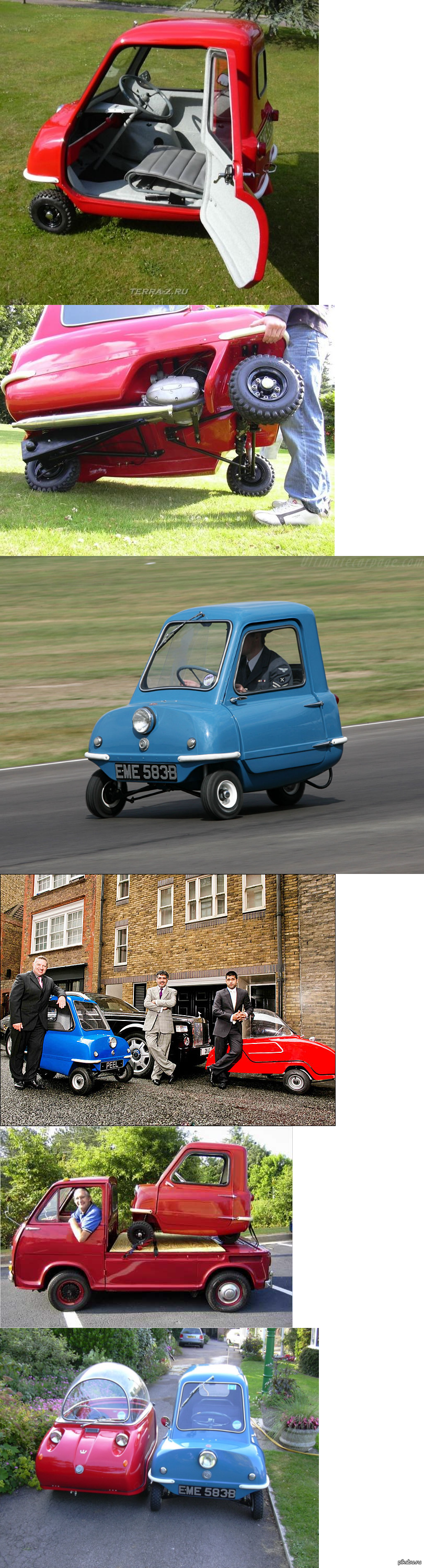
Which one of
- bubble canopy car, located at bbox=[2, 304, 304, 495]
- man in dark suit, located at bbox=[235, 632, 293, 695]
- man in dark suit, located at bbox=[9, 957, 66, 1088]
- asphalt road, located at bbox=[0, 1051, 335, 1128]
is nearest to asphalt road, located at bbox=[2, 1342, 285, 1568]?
asphalt road, located at bbox=[0, 1051, 335, 1128]

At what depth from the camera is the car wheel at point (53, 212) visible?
60.1 ft

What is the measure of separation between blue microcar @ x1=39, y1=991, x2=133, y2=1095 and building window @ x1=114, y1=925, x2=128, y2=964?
45 centimetres

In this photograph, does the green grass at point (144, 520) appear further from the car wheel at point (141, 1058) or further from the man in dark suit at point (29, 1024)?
the car wheel at point (141, 1058)

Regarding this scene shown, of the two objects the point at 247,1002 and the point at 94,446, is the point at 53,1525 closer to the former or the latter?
the point at 247,1002

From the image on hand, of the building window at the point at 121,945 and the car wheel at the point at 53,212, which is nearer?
the building window at the point at 121,945

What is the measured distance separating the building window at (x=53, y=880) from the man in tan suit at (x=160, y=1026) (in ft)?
3.73

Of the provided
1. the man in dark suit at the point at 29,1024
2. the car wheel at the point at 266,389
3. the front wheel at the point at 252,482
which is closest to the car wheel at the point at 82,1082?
the man in dark suit at the point at 29,1024

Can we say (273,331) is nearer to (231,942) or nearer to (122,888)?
(122,888)

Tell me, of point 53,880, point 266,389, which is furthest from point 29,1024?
point 266,389

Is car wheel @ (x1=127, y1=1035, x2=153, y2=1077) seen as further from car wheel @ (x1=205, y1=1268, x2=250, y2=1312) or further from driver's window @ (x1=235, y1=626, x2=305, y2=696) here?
driver's window @ (x1=235, y1=626, x2=305, y2=696)

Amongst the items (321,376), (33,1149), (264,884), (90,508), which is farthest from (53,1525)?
(321,376)

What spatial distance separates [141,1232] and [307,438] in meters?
7.79

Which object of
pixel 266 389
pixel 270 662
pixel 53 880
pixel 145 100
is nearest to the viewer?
pixel 270 662

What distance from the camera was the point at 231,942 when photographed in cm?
1446
